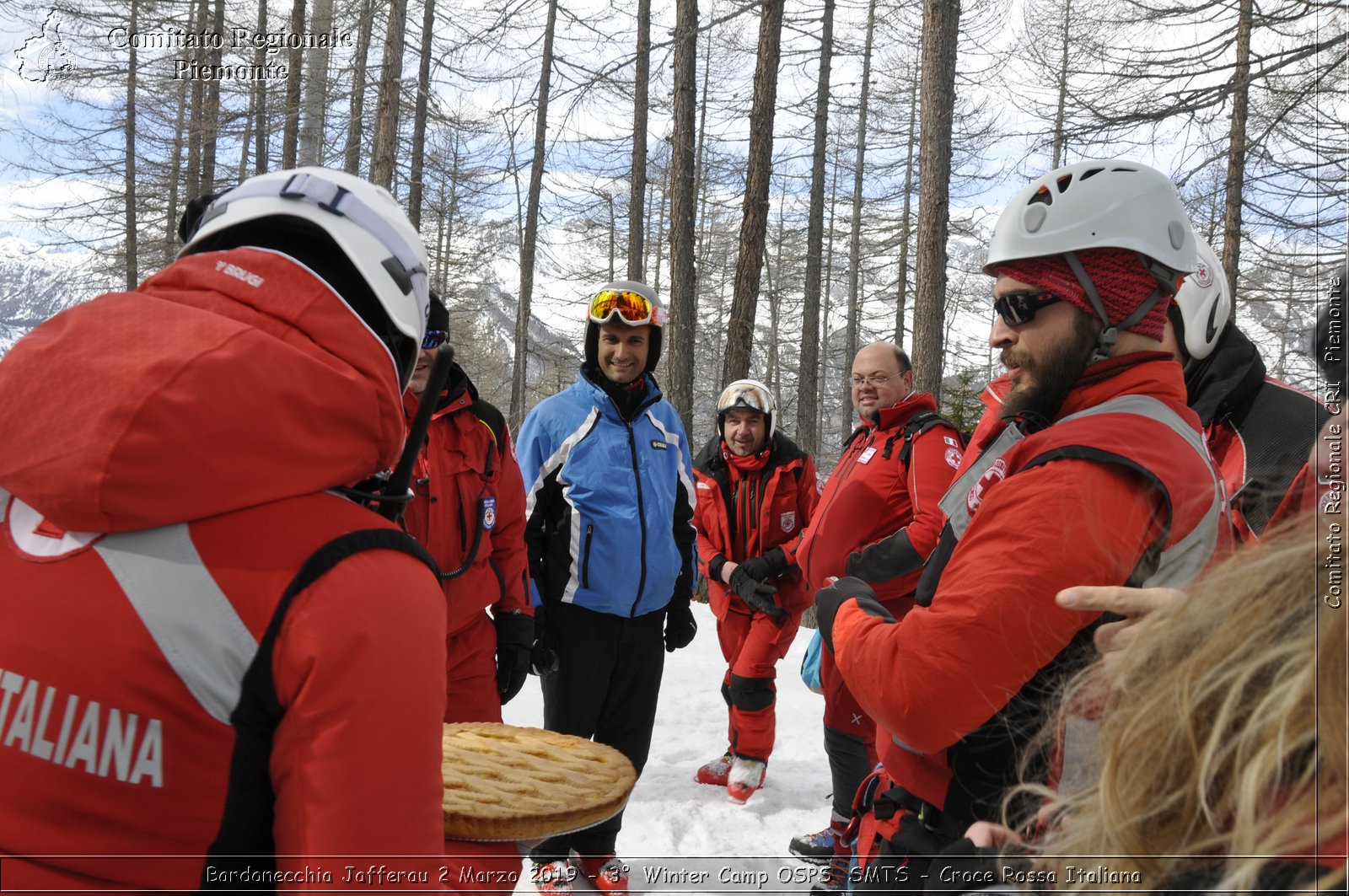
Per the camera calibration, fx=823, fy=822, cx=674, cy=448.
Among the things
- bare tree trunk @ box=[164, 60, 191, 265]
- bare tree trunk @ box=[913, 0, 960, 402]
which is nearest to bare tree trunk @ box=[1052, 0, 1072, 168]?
bare tree trunk @ box=[913, 0, 960, 402]

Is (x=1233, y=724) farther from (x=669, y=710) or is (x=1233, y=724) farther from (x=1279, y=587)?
(x=669, y=710)

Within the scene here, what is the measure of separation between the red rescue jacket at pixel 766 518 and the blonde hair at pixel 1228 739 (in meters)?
4.86

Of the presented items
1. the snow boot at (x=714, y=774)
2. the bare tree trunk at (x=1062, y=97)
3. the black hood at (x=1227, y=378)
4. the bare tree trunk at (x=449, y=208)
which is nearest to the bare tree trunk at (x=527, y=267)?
the bare tree trunk at (x=449, y=208)

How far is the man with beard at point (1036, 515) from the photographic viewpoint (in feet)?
5.47

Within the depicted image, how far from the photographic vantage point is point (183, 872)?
1.09m

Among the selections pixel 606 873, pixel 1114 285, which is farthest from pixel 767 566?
pixel 1114 285

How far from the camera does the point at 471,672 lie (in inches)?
142

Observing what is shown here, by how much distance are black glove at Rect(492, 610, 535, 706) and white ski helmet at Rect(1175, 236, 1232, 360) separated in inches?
115

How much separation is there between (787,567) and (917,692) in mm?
3847

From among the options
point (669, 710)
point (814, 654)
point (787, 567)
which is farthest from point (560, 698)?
point (669, 710)

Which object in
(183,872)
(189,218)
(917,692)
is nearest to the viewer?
(183,872)

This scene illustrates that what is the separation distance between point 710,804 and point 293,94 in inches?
628

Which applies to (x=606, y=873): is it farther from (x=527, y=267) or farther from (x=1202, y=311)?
(x=527, y=267)

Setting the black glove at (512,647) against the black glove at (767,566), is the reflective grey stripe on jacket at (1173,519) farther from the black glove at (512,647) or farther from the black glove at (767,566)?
the black glove at (767,566)
